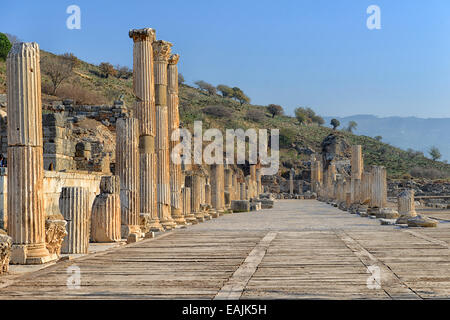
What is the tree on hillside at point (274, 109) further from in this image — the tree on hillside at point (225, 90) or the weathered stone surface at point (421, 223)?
the weathered stone surface at point (421, 223)

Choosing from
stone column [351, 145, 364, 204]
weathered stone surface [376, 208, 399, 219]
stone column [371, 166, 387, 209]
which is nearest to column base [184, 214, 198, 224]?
weathered stone surface [376, 208, 399, 219]

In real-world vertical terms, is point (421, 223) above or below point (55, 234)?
below

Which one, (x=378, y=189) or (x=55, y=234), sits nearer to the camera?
(x=55, y=234)

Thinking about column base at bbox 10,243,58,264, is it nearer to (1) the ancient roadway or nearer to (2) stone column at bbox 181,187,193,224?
(1) the ancient roadway

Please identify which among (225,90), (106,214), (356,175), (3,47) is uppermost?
(225,90)

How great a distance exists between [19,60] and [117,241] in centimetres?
474

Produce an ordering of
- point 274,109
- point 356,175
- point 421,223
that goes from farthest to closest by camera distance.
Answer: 1. point 274,109
2. point 356,175
3. point 421,223

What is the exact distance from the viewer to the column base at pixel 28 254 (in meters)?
9.27

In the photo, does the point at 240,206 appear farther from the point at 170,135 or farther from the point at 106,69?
the point at 106,69

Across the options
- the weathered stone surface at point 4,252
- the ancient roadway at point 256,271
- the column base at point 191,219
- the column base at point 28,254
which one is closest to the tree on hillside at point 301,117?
the column base at point 191,219

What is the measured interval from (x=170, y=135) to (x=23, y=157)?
9.80m

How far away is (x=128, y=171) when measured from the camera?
14.4 meters

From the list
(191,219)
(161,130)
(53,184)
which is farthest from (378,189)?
(53,184)

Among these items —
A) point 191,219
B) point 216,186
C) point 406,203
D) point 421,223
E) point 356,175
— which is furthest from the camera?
point 356,175
